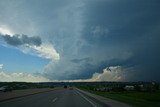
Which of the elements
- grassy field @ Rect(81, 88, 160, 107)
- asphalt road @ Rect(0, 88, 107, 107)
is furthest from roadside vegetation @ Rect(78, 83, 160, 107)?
asphalt road @ Rect(0, 88, 107, 107)

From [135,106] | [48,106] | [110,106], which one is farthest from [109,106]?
[48,106]

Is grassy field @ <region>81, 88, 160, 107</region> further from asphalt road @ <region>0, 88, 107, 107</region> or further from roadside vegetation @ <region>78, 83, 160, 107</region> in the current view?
asphalt road @ <region>0, 88, 107, 107</region>

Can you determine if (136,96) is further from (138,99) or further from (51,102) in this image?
(51,102)

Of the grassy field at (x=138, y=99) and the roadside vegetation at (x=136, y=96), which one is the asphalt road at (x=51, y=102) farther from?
the roadside vegetation at (x=136, y=96)

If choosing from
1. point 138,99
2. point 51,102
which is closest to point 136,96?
point 138,99

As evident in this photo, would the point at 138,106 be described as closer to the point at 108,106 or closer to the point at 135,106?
the point at 135,106

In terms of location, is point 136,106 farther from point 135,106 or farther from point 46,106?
point 46,106

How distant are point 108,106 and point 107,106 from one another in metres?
0.20

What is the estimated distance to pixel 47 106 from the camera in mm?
23344

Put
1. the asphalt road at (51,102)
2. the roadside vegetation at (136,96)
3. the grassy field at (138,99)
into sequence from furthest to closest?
the roadside vegetation at (136,96) → the grassy field at (138,99) → the asphalt road at (51,102)

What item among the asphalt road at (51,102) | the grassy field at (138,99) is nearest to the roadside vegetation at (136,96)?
the grassy field at (138,99)

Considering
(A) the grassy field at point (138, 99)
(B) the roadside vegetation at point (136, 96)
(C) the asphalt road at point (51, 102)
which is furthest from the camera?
(B) the roadside vegetation at point (136, 96)

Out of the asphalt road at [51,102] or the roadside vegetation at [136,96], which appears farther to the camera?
the roadside vegetation at [136,96]

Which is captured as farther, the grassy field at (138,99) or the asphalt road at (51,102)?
the grassy field at (138,99)
